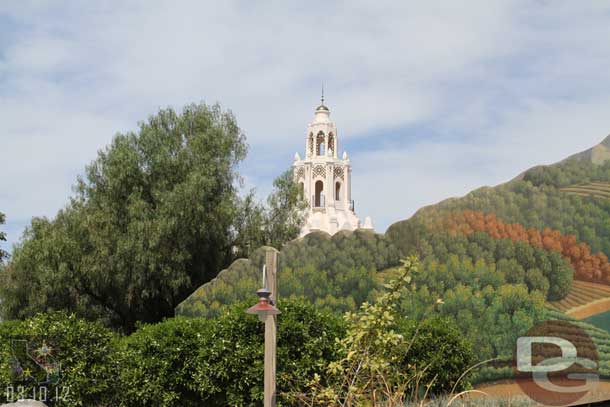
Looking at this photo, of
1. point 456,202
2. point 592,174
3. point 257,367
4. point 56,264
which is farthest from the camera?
point 56,264

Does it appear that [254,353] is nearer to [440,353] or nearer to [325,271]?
[440,353]

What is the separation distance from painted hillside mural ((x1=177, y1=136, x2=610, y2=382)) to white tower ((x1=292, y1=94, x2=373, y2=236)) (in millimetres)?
20565

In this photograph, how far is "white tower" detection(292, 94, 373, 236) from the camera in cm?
3278

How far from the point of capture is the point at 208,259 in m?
18.5

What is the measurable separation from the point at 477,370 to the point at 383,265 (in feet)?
7.42

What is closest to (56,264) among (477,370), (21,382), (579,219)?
(21,382)

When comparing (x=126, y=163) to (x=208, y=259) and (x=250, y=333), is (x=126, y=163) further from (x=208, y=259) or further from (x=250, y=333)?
(x=250, y=333)

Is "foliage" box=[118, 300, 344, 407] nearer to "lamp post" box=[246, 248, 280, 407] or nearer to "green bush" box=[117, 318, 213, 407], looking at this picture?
"green bush" box=[117, 318, 213, 407]

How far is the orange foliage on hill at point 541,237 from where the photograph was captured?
9.79 meters

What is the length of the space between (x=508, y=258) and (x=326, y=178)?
23444 mm

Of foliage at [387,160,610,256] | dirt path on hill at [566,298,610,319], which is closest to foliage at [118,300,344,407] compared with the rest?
foliage at [387,160,610,256]

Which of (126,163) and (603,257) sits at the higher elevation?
(126,163)

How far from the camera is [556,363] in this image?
9.62 meters

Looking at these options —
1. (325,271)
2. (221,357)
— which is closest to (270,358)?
(221,357)
